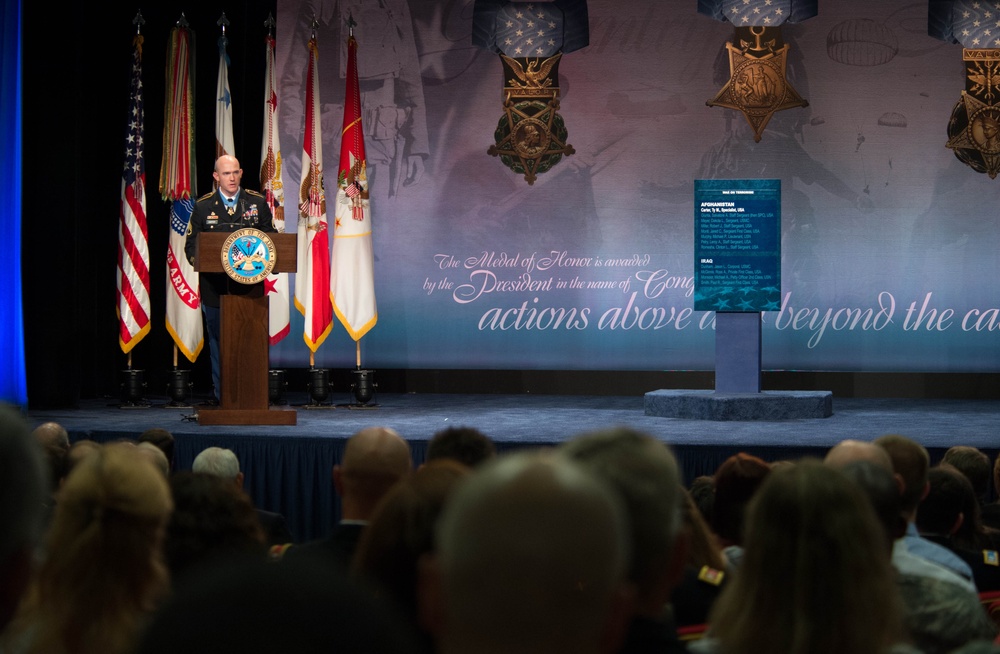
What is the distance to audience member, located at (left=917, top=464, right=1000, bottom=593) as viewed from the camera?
10.4 feet

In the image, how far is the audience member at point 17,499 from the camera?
36.9 inches

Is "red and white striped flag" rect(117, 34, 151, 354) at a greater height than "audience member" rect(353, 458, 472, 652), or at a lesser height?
greater

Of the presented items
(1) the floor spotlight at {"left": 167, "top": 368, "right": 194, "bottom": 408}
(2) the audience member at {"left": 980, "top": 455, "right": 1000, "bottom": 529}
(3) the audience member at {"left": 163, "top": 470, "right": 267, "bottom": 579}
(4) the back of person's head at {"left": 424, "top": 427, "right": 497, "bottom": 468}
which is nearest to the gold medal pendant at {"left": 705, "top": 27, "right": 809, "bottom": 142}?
(1) the floor spotlight at {"left": 167, "top": 368, "right": 194, "bottom": 408}

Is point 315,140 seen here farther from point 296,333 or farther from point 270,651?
point 270,651

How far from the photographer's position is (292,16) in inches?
388

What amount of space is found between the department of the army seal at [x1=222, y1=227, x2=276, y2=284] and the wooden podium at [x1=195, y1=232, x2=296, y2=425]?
37mm

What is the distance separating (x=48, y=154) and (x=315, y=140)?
6.15 ft

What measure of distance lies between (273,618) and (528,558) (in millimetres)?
232

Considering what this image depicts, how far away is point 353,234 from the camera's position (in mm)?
8859

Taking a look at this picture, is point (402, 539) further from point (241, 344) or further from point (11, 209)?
point (11, 209)

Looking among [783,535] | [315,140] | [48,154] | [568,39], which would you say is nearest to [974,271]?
[568,39]

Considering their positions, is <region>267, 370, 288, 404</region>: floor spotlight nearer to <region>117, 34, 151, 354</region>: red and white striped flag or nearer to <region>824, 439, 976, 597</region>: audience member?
<region>117, 34, 151, 354</region>: red and white striped flag

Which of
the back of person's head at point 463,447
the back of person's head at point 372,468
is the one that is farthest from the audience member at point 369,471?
the back of person's head at point 463,447

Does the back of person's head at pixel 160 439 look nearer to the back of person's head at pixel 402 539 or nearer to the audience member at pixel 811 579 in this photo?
the back of person's head at pixel 402 539
